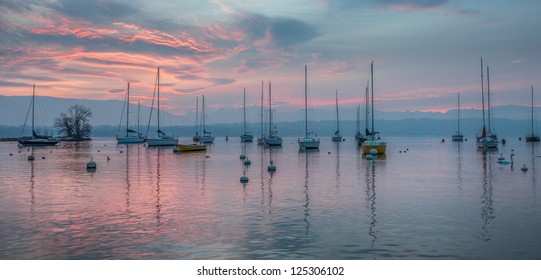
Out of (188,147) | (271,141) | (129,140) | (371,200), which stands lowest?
(371,200)

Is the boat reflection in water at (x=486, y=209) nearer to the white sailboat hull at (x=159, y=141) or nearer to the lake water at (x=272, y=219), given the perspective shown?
the lake water at (x=272, y=219)

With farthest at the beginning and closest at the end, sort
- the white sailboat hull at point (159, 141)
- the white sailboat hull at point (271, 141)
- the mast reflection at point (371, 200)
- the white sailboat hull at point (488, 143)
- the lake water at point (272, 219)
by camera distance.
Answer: the white sailboat hull at point (271, 141), the white sailboat hull at point (159, 141), the white sailboat hull at point (488, 143), the mast reflection at point (371, 200), the lake water at point (272, 219)

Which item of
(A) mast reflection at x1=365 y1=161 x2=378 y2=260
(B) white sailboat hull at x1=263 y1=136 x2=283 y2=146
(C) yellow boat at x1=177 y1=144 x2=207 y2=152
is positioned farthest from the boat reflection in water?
(B) white sailboat hull at x1=263 y1=136 x2=283 y2=146

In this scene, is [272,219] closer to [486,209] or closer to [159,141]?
[486,209]

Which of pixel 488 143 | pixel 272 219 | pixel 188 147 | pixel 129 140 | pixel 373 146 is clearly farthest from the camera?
pixel 129 140

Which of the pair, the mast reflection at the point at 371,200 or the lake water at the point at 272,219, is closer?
the lake water at the point at 272,219

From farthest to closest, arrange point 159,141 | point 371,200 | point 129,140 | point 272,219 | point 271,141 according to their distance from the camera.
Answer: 1. point 129,140
2. point 271,141
3. point 159,141
4. point 371,200
5. point 272,219

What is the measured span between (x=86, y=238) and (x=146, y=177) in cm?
2833

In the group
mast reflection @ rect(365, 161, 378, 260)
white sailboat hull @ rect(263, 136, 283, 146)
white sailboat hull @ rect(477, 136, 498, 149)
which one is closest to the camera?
mast reflection @ rect(365, 161, 378, 260)

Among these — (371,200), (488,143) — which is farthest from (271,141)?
(371,200)

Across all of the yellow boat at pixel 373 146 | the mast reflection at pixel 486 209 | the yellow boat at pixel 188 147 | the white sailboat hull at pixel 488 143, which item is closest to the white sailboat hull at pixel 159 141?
the yellow boat at pixel 188 147

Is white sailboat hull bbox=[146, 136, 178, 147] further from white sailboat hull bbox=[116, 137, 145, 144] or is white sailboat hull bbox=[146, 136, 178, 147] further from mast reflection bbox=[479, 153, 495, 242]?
mast reflection bbox=[479, 153, 495, 242]
